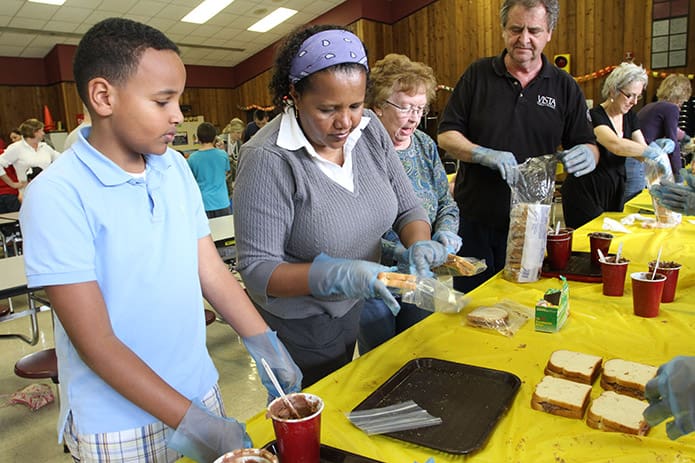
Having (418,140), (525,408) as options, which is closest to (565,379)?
(525,408)

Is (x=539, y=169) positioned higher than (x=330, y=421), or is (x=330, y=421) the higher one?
(x=539, y=169)

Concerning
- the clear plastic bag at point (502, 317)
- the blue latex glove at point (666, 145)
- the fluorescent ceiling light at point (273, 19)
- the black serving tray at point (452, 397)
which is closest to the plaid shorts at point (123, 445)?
the black serving tray at point (452, 397)

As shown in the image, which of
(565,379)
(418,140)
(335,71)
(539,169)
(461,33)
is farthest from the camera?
(461,33)

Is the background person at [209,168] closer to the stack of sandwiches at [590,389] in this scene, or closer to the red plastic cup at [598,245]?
the red plastic cup at [598,245]

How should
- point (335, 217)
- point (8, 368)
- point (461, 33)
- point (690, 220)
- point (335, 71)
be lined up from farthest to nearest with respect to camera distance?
1. point (461, 33)
2. point (8, 368)
3. point (690, 220)
4. point (335, 217)
5. point (335, 71)

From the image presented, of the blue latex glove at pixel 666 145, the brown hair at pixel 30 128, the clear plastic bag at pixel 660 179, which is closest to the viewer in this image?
the clear plastic bag at pixel 660 179

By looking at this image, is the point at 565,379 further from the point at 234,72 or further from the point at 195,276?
the point at 234,72

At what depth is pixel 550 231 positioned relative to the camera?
75.9 inches

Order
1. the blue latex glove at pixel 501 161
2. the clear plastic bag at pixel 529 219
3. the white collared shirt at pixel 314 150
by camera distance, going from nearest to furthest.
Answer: the white collared shirt at pixel 314 150 < the clear plastic bag at pixel 529 219 < the blue latex glove at pixel 501 161

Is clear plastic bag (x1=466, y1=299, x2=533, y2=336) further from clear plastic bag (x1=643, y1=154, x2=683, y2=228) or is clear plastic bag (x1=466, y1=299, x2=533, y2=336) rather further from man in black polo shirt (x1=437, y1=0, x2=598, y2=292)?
clear plastic bag (x1=643, y1=154, x2=683, y2=228)

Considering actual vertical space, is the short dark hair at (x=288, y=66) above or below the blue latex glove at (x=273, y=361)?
above

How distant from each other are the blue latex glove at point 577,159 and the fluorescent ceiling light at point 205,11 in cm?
783

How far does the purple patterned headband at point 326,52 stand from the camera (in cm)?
124

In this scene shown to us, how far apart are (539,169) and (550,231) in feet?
0.76
